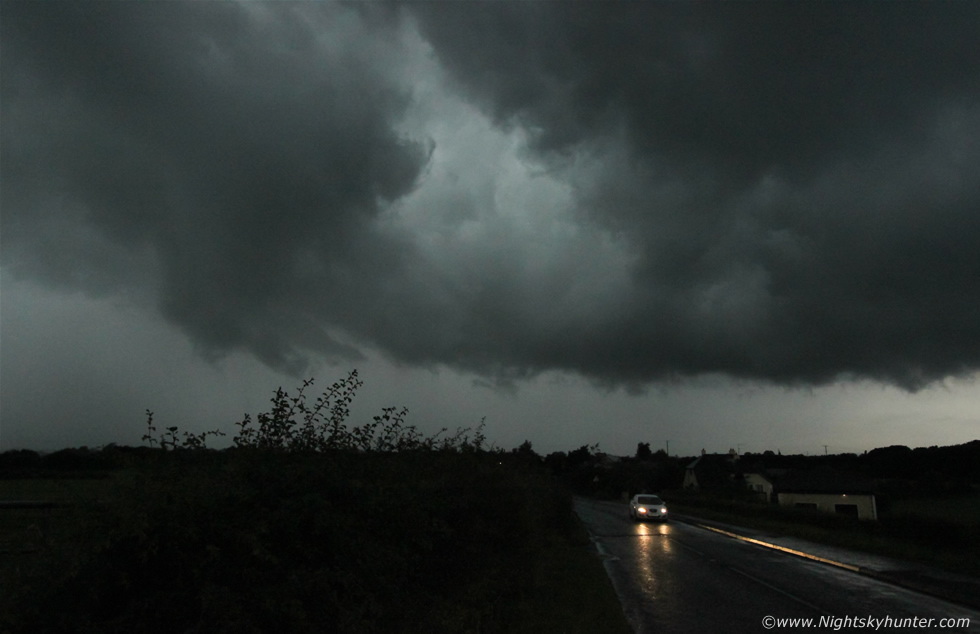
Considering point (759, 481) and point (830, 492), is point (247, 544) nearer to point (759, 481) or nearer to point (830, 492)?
point (830, 492)

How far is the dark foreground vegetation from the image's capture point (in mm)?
4543

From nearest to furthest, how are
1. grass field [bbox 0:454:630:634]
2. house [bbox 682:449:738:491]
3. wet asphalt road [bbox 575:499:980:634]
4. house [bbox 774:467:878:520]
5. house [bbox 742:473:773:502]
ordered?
grass field [bbox 0:454:630:634] → wet asphalt road [bbox 575:499:980:634] → house [bbox 774:467:878:520] → house [bbox 682:449:738:491] → house [bbox 742:473:773:502]

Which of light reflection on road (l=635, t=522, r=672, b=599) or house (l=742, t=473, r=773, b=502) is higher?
house (l=742, t=473, r=773, b=502)

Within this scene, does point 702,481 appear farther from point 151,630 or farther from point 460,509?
point 151,630

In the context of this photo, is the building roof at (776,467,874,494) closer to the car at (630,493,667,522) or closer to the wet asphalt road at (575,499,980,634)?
the car at (630,493,667,522)

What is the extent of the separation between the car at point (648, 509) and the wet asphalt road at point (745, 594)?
1641 cm

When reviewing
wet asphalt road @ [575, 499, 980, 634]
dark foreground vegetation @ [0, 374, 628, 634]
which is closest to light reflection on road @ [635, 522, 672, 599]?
wet asphalt road @ [575, 499, 980, 634]

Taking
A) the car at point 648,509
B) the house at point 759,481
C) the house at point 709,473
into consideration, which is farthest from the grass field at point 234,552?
the house at point 759,481

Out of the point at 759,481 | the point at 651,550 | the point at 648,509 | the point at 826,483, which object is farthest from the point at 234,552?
the point at 759,481

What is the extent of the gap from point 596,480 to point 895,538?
7449 cm

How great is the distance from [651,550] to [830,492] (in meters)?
58.5

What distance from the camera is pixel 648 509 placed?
1567 inches

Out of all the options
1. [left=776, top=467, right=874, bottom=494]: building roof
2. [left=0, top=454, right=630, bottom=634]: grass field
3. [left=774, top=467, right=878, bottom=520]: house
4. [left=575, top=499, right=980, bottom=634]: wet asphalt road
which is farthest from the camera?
[left=776, top=467, right=874, bottom=494]: building roof

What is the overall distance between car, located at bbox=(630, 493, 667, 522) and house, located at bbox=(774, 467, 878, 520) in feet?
113
